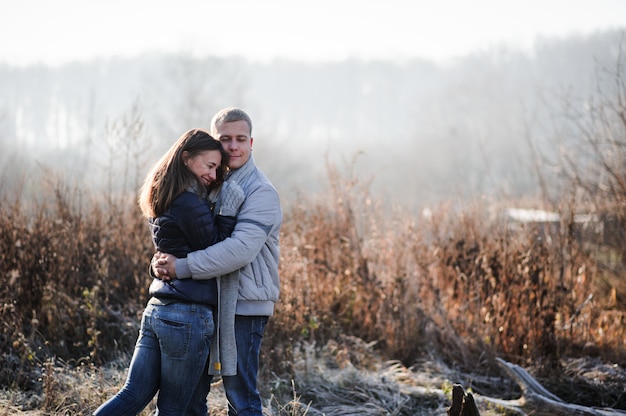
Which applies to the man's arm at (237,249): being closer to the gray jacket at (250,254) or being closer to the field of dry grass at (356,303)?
the gray jacket at (250,254)

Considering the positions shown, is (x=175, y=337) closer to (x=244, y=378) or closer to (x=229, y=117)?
(x=244, y=378)

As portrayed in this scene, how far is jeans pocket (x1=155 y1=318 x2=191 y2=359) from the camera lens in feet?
9.34

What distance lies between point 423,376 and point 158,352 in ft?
10.2

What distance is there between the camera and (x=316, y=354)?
5703 mm

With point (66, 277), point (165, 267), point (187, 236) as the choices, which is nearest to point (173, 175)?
point (187, 236)

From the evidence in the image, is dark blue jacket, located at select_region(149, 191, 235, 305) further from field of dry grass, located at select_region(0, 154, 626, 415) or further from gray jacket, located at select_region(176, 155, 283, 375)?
field of dry grass, located at select_region(0, 154, 626, 415)

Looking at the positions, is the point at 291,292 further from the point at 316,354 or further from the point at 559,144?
the point at 559,144

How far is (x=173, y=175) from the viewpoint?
9.57ft

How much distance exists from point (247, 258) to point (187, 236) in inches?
11.7

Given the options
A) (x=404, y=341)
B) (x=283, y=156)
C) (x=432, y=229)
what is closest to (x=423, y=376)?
(x=404, y=341)

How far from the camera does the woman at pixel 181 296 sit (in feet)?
9.41

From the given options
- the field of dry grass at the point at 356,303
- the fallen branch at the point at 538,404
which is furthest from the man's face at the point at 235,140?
the fallen branch at the point at 538,404

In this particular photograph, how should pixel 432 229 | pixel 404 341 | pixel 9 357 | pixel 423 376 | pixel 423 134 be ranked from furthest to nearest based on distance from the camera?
pixel 423 134 → pixel 432 229 → pixel 404 341 → pixel 423 376 → pixel 9 357

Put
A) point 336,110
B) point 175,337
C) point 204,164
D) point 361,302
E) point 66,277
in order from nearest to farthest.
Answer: point 175,337
point 204,164
point 66,277
point 361,302
point 336,110
